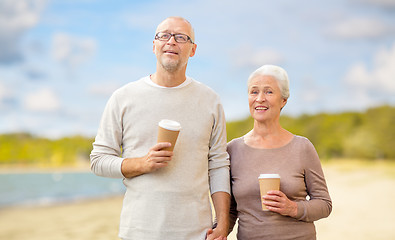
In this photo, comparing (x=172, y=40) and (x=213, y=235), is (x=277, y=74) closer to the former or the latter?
(x=172, y=40)

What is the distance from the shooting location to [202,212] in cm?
304

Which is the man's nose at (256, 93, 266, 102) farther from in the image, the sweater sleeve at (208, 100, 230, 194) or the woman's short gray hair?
the sweater sleeve at (208, 100, 230, 194)

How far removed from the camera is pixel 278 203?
2939mm

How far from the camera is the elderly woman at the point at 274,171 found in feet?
10.1

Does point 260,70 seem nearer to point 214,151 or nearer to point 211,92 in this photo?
point 211,92

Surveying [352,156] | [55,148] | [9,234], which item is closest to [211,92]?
[9,234]

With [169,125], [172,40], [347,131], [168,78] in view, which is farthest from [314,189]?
[347,131]

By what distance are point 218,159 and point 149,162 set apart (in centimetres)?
57

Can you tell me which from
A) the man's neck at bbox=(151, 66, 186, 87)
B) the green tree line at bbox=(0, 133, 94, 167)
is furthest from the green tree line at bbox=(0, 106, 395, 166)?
the man's neck at bbox=(151, 66, 186, 87)

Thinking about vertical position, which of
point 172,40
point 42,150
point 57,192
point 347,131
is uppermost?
point 42,150

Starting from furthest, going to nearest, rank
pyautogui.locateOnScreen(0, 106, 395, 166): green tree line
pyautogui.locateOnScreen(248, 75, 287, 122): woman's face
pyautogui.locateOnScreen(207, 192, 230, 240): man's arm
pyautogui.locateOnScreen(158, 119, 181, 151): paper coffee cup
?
pyautogui.locateOnScreen(0, 106, 395, 166): green tree line, pyautogui.locateOnScreen(248, 75, 287, 122): woman's face, pyautogui.locateOnScreen(207, 192, 230, 240): man's arm, pyautogui.locateOnScreen(158, 119, 181, 151): paper coffee cup

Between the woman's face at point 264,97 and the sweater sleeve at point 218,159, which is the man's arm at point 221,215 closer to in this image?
the sweater sleeve at point 218,159

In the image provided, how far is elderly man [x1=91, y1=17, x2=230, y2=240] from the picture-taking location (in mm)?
2963

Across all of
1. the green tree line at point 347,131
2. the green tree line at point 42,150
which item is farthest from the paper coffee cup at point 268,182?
the green tree line at point 42,150
